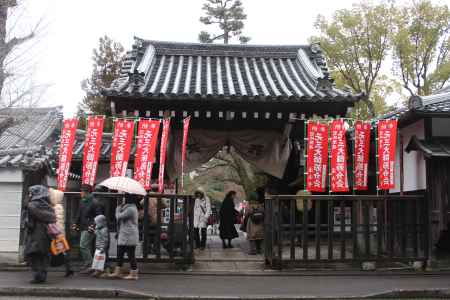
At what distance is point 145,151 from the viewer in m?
11.0

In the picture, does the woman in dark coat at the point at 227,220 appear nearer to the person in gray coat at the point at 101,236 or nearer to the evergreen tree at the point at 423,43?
the person in gray coat at the point at 101,236

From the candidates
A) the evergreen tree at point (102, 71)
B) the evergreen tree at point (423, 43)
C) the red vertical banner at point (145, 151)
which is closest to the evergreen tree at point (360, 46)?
the evergreen tree at point (423, 43)

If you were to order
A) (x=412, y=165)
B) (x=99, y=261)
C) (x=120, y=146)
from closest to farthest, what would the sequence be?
(x=99, y=261) < (x=120, y=146) < (x=412, y=165)

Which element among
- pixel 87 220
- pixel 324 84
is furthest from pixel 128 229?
pixel 324 84

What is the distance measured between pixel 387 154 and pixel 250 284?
439 cm

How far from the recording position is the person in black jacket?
979cm

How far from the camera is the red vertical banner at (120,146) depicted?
11.0 metres

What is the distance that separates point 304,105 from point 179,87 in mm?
3185

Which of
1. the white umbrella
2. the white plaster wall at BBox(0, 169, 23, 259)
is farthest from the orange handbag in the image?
the white plaster wall at BBox(0, 169, 23, 259)

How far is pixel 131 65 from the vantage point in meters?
14.4

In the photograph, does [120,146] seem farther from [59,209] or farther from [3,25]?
[3,25]

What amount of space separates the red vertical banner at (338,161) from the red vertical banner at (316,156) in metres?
0.18

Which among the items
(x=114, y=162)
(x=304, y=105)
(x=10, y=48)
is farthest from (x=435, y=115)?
(x=10, y=48)

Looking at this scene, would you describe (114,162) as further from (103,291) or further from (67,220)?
(103,291)
